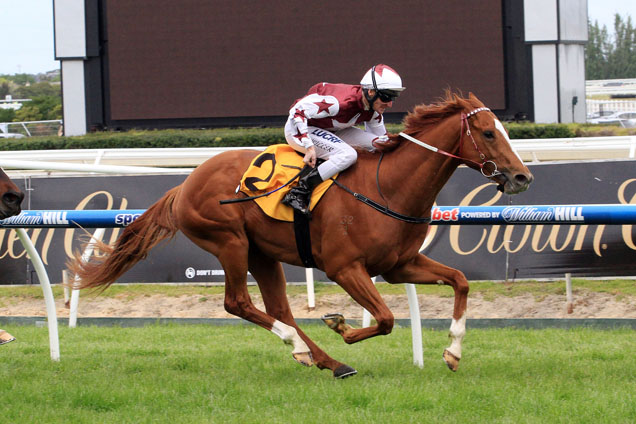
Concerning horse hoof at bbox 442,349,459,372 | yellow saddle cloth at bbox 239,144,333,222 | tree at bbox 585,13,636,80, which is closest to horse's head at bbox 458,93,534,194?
yellow saddle cloth at bbox 239,144,333,222

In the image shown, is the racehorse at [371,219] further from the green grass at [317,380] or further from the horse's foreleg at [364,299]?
the green grass at [317,380]

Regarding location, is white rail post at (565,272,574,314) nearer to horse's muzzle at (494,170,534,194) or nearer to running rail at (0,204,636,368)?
running rail at (0,204,636,368)

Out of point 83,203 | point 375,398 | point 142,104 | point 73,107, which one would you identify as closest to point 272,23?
point 142,104

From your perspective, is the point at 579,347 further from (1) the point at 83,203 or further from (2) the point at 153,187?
(1) the point at 83,203

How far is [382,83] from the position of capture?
15.3 ft

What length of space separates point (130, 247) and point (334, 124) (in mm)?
1468

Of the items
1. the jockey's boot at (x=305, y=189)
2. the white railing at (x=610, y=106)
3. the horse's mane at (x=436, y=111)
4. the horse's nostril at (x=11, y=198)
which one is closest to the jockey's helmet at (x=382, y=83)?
the horse's mane at (x=436, y=111)

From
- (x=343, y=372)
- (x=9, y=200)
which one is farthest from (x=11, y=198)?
(x=343, y=372)

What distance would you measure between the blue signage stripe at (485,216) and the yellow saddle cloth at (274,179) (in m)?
0.82

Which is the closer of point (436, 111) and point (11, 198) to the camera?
point (11, 198)

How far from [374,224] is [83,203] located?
3.78 metres

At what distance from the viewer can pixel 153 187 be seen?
7398mm

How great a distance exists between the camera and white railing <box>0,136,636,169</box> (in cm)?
875

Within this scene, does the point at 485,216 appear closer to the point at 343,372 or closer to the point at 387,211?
the point at 387,211
